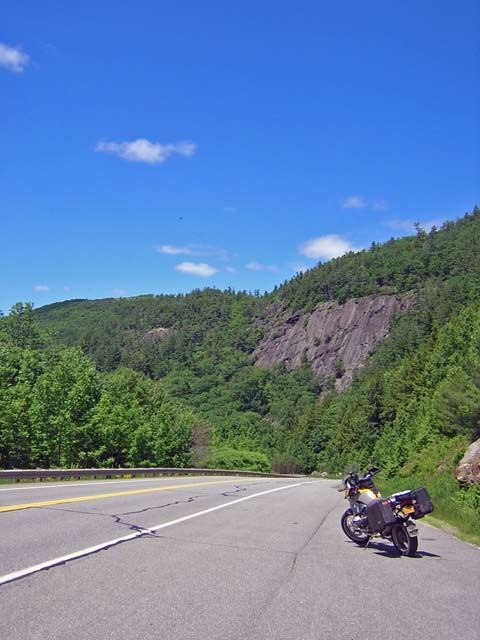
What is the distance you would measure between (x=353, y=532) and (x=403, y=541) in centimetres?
116

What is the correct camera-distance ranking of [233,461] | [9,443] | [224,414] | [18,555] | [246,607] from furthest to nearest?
1. [224,414]
2. [233,461]
3. [9,443]
4. [18,555]
5. [246,607]

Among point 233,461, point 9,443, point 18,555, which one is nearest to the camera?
point 18,555

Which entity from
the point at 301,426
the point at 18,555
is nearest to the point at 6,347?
the point at 18,555

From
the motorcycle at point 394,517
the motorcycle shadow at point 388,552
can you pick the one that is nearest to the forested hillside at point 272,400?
the motorcycle shadow at point 388,552

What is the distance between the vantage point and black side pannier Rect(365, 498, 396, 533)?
8.65 metres

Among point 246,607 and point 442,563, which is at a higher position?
point 246,607

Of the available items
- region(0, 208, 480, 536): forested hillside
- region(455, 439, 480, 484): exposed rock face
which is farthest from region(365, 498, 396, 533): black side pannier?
region(455, 439, 480, 484): exposed rock face

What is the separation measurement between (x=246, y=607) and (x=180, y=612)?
670 mm

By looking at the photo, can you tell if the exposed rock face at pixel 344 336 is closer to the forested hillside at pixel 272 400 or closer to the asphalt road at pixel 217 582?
the forested hillside at pixel 272 400

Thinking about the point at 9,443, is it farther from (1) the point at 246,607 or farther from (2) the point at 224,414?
(2) the point at 224,414

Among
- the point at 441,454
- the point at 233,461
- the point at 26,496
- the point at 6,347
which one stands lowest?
the point at 233,461

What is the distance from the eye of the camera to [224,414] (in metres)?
163

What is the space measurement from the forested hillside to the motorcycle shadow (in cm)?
705

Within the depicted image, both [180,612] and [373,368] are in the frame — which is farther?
[373,368]
